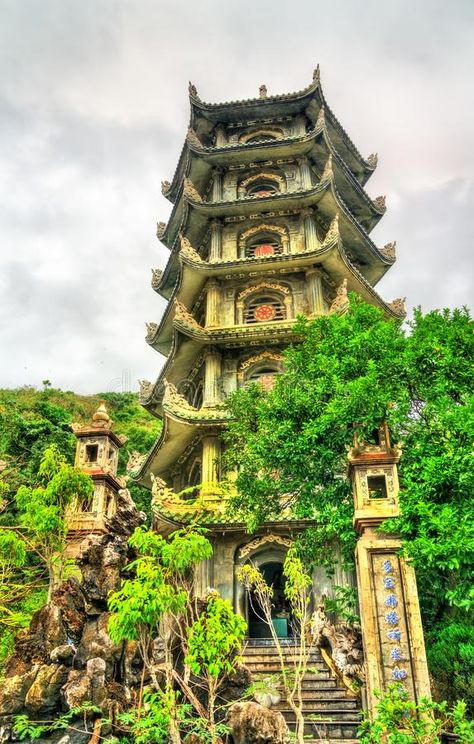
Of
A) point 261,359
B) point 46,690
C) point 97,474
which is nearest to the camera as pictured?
point 46,690

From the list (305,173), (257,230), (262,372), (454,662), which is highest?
(305,173)

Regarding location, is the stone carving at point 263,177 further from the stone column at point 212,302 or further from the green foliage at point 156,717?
the green foliage at point 156,717

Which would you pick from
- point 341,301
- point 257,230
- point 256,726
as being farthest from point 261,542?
point 257,230

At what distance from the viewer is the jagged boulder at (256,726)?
6.18 metres

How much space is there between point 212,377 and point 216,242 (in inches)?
161

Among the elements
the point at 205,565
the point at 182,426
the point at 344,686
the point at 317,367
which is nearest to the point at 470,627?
the point at 344,686

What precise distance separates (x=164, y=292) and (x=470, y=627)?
13846 millimetres

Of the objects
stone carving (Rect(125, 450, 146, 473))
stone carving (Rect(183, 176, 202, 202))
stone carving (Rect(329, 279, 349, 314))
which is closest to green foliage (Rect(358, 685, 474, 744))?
stone carving (Rect(329, 279, 349, 314))

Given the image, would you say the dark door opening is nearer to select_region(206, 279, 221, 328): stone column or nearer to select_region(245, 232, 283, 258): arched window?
select_region(206, 279, 221, 328): stone column

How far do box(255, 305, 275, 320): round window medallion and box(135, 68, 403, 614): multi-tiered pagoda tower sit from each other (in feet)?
0.09

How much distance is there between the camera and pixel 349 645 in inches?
346

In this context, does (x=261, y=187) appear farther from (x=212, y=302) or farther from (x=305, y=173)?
(x=212, y=302)

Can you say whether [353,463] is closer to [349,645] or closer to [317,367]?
[317,367]

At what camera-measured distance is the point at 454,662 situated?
7438 millimetres
